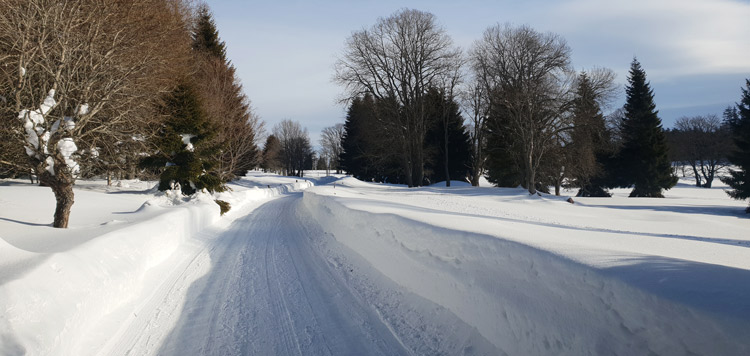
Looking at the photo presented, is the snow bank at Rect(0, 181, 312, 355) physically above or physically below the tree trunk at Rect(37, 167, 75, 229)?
below

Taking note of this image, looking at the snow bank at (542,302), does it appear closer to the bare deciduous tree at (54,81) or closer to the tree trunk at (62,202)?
the tree trunk at (62,202)

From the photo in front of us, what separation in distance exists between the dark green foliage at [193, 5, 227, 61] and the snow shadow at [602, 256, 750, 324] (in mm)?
33087

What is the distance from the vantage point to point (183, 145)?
53.6 feet

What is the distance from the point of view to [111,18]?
11.4m

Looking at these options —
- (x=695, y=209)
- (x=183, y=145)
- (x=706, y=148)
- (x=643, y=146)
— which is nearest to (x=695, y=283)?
(x=183, y=145)

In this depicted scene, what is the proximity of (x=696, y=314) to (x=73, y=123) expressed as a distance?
10.7 meters

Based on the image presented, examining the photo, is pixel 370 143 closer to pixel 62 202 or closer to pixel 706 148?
pixel 62 202

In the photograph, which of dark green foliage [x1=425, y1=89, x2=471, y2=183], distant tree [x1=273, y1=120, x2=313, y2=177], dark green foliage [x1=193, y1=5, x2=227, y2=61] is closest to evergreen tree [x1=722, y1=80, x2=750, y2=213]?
dark green foliage [x1=425, y1=89, x2=471, y2=183]

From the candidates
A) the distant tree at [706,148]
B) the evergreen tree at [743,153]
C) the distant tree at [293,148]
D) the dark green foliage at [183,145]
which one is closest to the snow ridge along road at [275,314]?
the dark green foliage at [183,145]

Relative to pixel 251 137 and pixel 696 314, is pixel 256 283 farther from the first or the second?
pixel 251 137

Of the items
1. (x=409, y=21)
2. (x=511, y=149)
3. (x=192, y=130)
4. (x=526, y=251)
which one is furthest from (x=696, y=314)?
(x=409, y=21)

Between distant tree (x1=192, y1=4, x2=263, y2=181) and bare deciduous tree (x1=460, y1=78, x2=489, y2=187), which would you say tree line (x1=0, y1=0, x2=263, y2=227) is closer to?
distant tree (x1=192, y1=4, x2=263, y2=181)

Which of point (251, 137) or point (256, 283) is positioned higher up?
point (251, 137)

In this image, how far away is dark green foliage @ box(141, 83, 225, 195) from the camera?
627 inches
